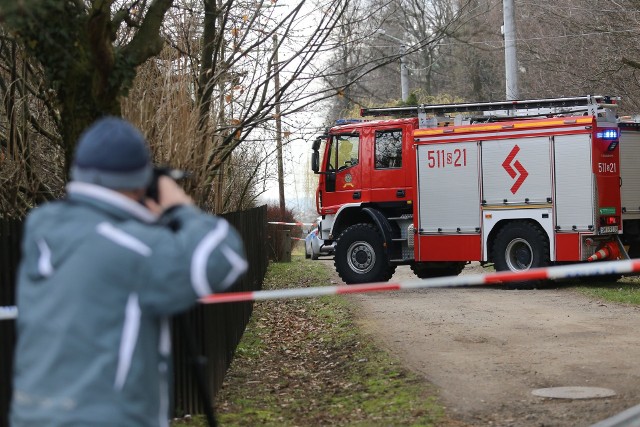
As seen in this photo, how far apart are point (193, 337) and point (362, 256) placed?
15.7 metres

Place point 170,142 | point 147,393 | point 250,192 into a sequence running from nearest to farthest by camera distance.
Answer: point 147,393 < point 170,142 < point 250,192

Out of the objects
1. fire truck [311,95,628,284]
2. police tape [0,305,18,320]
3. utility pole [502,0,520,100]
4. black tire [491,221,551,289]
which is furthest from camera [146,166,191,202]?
utility pole [502,0,520,100]

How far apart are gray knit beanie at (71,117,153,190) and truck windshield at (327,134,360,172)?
17385 mm

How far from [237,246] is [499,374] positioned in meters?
7.02

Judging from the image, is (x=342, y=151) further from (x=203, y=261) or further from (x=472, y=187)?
(x=203, y=261)

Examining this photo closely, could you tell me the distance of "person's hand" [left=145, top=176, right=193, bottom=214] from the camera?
368 centimetres

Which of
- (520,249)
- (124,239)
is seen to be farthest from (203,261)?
(520,249)

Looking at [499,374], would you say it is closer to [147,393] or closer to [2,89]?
[2,89]

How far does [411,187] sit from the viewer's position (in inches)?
792

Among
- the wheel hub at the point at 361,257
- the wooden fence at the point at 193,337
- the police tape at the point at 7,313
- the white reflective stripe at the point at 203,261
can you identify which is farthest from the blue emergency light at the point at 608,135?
the white reflective stripe at the point at 203,261

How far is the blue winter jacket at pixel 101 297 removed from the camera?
333cm

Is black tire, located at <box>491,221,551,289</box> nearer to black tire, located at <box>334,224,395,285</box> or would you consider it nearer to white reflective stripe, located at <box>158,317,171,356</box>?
black tire, located at <box>334,224,395,285</box>

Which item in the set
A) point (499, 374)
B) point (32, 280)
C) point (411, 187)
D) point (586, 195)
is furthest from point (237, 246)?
point (411, 187)

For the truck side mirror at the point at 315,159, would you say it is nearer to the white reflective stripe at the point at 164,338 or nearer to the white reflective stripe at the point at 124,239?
the white reflective stripe at the point at 164,338
